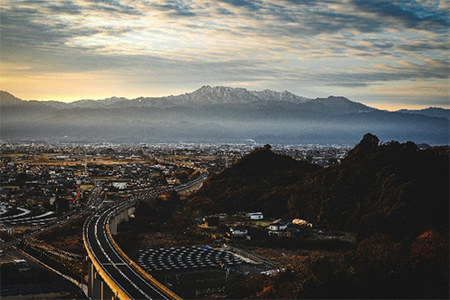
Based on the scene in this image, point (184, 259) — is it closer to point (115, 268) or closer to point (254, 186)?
point (115, 268)

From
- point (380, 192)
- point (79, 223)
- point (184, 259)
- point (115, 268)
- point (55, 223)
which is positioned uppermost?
point (380, 192)

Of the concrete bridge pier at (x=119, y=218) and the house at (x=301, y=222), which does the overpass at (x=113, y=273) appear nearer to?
the concrete bridge pier at (x=119, y=218)

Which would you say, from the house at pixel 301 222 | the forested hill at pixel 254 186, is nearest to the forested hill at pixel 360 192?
the forested hill at pixel 254 186

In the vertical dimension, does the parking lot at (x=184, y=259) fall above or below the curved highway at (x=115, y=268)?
below

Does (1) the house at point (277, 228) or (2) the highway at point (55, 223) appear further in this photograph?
(1) the house at point (277, 228)

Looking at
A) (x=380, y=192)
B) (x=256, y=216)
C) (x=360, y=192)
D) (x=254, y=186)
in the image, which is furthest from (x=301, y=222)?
(x=254, y=186)

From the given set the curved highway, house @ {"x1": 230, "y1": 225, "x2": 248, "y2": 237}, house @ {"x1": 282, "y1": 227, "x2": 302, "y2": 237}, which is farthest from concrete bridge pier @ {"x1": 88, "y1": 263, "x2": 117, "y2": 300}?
house @ {"x1": 282, "y1": 227, "x2": 302, "y2": 237}

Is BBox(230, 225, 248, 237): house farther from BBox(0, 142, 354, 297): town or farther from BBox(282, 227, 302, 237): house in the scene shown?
BBox(282, 227, 302, 237): house
